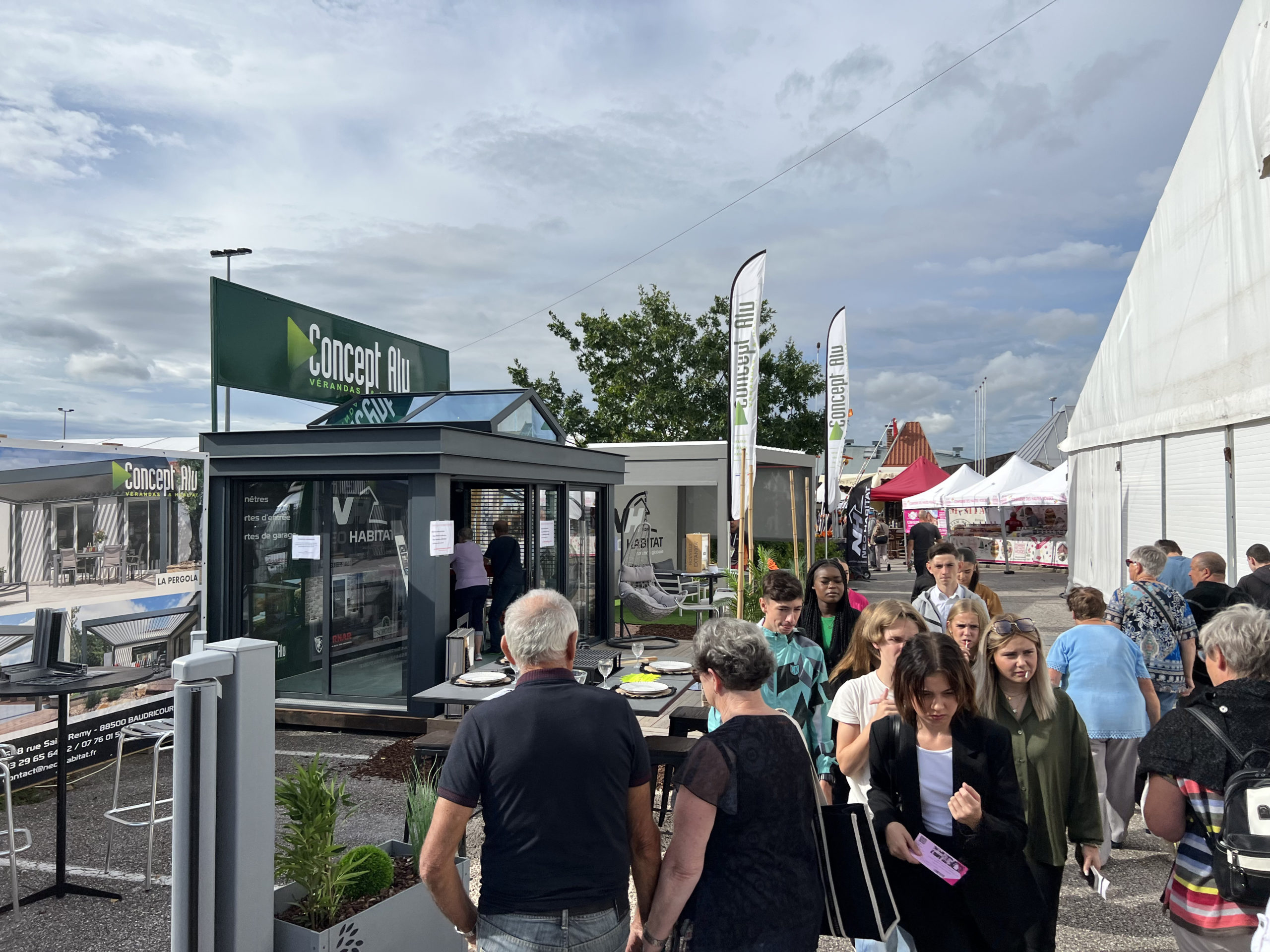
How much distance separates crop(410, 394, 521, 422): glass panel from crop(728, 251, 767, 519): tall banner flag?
91.1 inches

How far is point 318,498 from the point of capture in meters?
7.61

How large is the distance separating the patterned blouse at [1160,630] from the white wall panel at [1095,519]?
30.2ft

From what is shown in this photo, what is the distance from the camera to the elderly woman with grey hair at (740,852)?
2.16 meters

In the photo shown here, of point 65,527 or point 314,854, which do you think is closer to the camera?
point 314,854

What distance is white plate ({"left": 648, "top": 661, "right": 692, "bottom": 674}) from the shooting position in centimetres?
533

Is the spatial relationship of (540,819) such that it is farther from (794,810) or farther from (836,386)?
(836,386)

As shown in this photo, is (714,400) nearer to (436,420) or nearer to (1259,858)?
(436,420)

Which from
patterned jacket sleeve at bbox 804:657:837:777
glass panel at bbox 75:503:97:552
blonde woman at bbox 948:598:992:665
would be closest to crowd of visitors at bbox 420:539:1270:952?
blonde woman at bbox 948:598:992:665

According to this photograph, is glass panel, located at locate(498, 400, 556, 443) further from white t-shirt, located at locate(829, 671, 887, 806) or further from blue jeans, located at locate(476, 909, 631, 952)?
blue jeans, located at locate(476, 909, 631, 952)

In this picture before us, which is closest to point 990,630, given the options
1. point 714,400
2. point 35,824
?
point 35,824

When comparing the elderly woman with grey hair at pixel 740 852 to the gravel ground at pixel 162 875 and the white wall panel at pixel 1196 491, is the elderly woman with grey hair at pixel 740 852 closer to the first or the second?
the gravel ground at pixel 162 875

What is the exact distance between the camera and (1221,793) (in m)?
2.19

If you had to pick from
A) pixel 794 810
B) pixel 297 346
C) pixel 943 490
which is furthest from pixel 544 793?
pixel 943 490

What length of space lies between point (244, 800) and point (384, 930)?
2.66ft
